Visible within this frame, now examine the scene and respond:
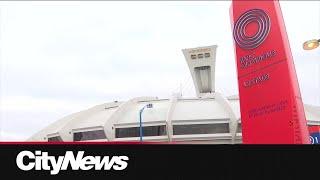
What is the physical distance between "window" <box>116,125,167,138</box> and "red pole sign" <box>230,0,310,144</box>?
2958 cm

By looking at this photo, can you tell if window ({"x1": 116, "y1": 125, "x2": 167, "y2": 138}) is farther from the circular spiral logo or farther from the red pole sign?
the red pole sign

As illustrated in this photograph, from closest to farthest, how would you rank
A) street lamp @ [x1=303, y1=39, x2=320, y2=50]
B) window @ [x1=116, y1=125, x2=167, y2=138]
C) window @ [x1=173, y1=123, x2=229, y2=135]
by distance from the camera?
street lamp @ [x1=303, y1=39, x2=320, y2=50]
window @ [x1=173, y1=123, x2=229, y2=135]
window @ [x1=116, y1=125, x2=167, y2=138]

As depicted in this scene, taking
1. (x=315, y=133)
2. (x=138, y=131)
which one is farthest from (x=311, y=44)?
(x=138, y=131)

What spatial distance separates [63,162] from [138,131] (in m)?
50.0

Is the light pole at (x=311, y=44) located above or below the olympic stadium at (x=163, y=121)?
below

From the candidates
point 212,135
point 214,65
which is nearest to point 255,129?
point 212,135

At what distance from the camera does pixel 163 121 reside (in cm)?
5494

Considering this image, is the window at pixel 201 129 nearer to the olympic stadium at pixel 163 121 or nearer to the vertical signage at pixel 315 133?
the olympic stadium at pixel 163 121

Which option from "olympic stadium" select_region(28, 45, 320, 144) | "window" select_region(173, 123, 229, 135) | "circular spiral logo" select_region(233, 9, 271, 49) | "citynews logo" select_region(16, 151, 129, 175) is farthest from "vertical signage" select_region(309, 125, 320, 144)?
"citynews logo" select_region(16, 151, 129, 175)

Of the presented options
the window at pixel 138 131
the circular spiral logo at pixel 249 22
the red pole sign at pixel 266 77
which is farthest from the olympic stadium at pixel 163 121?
the red pole sign at pixel 266 77

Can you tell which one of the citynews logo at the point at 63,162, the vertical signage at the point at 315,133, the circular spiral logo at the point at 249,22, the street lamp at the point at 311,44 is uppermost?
the circular spiral logo at the point at 249,22

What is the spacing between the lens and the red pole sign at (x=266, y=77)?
76.5 feet

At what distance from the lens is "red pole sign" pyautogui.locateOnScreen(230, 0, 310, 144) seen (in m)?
23.3

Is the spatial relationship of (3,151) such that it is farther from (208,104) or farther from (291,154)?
(208,104)
